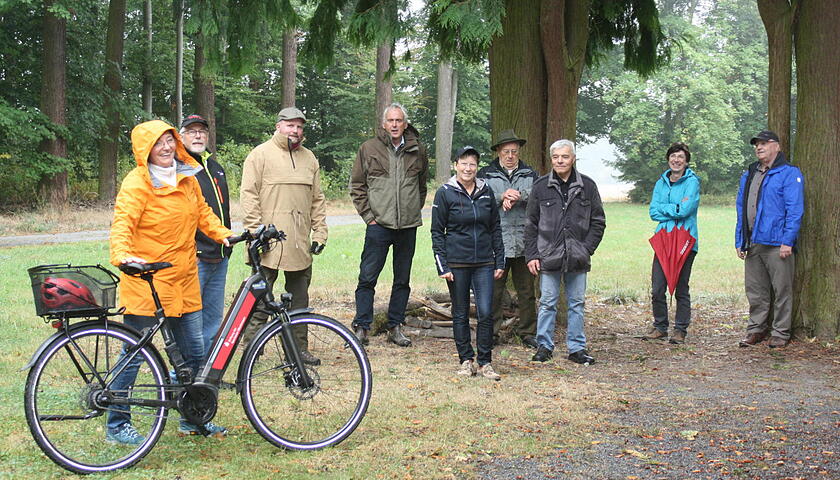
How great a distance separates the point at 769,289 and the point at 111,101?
70.6 feet

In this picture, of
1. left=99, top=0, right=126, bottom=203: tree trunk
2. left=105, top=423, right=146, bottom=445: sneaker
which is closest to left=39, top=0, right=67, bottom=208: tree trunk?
left=99, top=0, right=126, bottom=203: tree trunk

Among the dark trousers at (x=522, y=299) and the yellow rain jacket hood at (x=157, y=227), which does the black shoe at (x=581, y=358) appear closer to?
the dark trousers at (x=522, y=299)

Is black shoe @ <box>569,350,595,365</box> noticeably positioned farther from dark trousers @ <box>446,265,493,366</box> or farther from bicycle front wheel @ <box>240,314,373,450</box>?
bicycle front wheel @ <box>240,314,373,450</box>

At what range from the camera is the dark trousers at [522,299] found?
26.0ft

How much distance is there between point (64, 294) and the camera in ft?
13.9

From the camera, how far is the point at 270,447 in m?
4.81

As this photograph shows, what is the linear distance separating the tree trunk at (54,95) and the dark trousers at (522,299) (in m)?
16.5

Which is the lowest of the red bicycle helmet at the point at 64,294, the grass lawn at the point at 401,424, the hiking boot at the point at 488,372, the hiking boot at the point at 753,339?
the grass lawn at the point at 401,424

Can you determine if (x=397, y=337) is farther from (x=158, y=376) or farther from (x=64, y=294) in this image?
(x=64, y=294)

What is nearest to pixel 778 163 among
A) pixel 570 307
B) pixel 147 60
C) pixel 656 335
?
pixel 656 335

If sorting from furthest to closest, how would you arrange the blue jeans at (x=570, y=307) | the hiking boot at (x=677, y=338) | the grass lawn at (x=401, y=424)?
the hiking boot at (x=677, y=338)
the blue jeans at (x=570, y=307)
the grass lawn at (x=401, y=424)

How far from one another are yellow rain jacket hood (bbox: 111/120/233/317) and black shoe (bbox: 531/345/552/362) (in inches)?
135

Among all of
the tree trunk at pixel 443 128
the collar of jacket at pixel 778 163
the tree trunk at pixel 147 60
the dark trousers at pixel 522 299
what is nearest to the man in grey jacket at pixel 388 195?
the dark trousers at pixel 522 299

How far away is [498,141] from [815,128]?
315 centimetres
